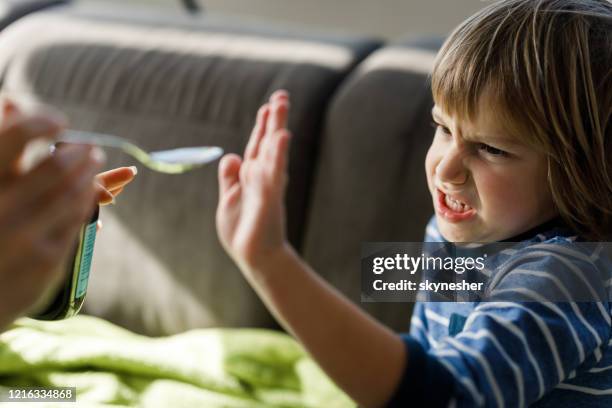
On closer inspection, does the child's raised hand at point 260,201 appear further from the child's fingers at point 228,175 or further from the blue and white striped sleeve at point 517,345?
the blue and white striped sleeve at point 517,345

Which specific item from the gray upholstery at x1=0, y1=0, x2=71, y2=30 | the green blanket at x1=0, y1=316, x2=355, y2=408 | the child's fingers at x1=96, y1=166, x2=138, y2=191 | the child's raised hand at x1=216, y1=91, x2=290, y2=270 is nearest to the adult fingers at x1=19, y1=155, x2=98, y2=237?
the child's raised hand at x1=216, y1=91, x2=290, y2=270

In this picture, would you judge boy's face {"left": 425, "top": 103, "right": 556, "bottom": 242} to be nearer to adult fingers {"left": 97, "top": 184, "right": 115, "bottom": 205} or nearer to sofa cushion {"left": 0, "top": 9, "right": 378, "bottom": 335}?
adult fingers {"left": 97, "top": 184, "right": 115, "bottom": 205}

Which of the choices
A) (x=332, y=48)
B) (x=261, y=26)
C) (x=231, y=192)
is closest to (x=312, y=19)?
(x=261, y=26)

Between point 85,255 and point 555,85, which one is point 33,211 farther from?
point 555,85

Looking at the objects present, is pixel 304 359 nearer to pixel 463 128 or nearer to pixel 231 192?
pixel 463 128

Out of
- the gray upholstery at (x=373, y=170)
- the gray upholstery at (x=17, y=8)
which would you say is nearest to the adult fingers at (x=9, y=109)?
the gray upholstery at (x=373, y=170)

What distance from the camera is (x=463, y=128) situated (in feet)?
2.47

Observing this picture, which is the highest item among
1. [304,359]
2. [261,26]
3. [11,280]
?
[261,26]

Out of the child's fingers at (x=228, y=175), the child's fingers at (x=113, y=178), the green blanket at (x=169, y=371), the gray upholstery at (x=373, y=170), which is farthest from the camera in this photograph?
the gray upholstery at (x=373, y=170)

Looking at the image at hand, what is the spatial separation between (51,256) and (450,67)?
455 millimetres

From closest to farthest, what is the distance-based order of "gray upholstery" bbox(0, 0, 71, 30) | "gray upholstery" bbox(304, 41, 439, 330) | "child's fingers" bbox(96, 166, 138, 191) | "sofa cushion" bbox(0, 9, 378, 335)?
1. "child's fingers" bbox(96, 166, 138, 191)
2. "gray upholstery" bbox(304, 41, 439, 330)
3. "sofa cushion" bbox(0, 9, 378, 335)
4. "gray upholstery" bbox(0, 0, 71, 30)

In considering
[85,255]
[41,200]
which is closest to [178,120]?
[85,255]

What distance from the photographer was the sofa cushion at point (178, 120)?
4.29 ft

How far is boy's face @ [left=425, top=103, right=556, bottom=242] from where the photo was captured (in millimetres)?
749
